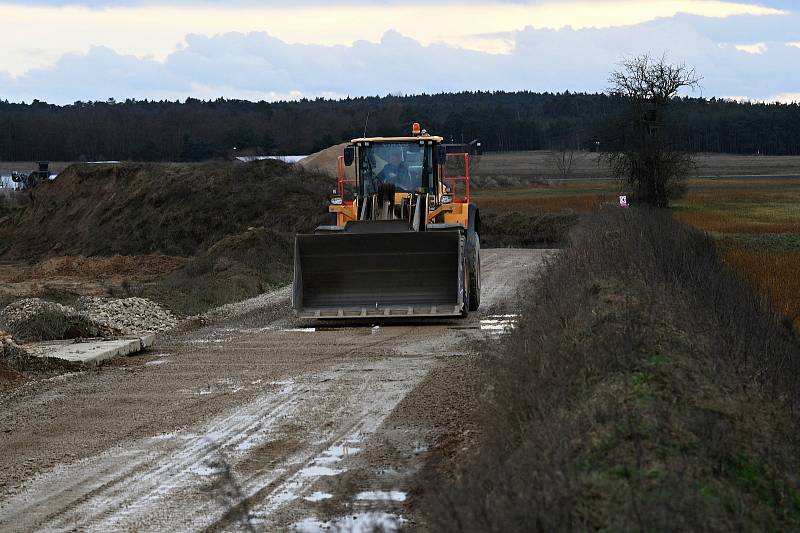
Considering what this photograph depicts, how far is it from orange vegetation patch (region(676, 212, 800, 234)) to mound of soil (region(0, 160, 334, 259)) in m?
14.2

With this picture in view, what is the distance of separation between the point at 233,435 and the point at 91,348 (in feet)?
18.3

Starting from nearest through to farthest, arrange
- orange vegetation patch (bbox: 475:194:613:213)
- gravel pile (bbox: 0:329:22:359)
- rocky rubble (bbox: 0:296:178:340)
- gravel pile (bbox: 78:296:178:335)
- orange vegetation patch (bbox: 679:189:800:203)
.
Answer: gravel pile (bbox: 0:329:22:359) < rocky rubble (bbox: 0:296:178:340) < gravel pile (bbox: 78:296:178:335) < orange vegetation patch (bbox: 475:194:613:213) < orange vegetation patch (bbox: 679:189:800:203)

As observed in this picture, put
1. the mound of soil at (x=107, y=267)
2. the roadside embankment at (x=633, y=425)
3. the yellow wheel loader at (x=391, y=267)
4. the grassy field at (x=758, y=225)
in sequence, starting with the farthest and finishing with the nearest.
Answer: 1. the mound of soil at (x=107, y=267)
2. the grassy field at (x=758, y=225)
3. the yellow wheel loader at (x=391, y=267)
4. the roadside embankment at (x=633, y=425)

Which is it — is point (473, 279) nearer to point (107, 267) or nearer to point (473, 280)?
point (473, 280)

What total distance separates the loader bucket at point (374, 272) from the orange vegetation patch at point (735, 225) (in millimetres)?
23759

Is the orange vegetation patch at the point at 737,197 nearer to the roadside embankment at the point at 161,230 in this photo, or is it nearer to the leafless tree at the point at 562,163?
the roadside embankment at the point at 161,230

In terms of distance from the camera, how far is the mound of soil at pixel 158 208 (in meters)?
42.0

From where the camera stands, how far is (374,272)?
16.8 m

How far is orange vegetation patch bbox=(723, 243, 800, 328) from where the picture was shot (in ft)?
54.9

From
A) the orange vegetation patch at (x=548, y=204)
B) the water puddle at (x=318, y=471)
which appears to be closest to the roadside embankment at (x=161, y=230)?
the orange vegetation patch at (x=548, y=204)

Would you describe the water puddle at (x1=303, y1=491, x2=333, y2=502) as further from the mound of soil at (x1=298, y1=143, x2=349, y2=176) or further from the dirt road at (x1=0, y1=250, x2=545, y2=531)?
the mound of soil at (x1=298, y1=143, x2=349, y2=176)

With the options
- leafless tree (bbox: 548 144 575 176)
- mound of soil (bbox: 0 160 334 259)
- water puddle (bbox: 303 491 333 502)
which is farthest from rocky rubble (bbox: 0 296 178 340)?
leafless tree (bbox: 548 144 575 176)

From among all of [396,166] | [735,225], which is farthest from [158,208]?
[396,166]

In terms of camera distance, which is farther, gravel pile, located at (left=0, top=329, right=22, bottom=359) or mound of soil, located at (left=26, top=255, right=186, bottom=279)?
mound of soil, located at (left=26, top=255, right=186, bottom=279)
